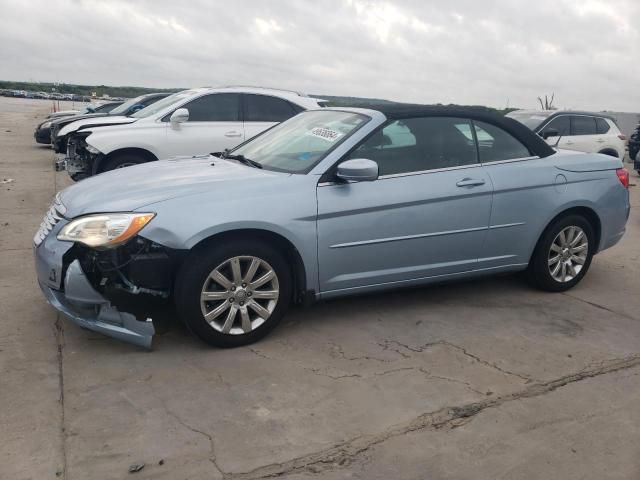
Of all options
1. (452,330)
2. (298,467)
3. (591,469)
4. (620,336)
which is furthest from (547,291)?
(298,467)

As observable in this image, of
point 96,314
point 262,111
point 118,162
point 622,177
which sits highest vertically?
point 262,111

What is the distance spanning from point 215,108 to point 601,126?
870 centimetres

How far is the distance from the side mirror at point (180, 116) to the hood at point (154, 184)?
3.59m

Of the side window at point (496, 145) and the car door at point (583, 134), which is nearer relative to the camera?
the side window at point (496, 145)

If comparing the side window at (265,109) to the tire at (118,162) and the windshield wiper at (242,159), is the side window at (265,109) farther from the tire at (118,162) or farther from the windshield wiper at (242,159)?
the windshield wiper at (242,159)

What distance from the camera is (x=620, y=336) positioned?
456cm

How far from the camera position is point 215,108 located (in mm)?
8680

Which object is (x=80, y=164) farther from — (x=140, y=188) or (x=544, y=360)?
(x=544, y=360)

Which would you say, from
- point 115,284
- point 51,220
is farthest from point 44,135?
point 115,284

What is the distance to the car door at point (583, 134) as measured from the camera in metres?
12.6

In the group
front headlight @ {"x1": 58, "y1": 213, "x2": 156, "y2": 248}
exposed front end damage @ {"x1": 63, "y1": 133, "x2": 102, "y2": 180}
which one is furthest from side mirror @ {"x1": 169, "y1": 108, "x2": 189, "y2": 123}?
front headlight @ {"x1": 58, "y1": 213, "x2": 156, "y2": 248}

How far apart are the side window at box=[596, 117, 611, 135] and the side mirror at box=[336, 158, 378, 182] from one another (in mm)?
10590

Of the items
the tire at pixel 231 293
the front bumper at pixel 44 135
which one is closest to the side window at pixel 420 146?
the tire at pixel 231 293

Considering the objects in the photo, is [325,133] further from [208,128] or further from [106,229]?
[208,128]
